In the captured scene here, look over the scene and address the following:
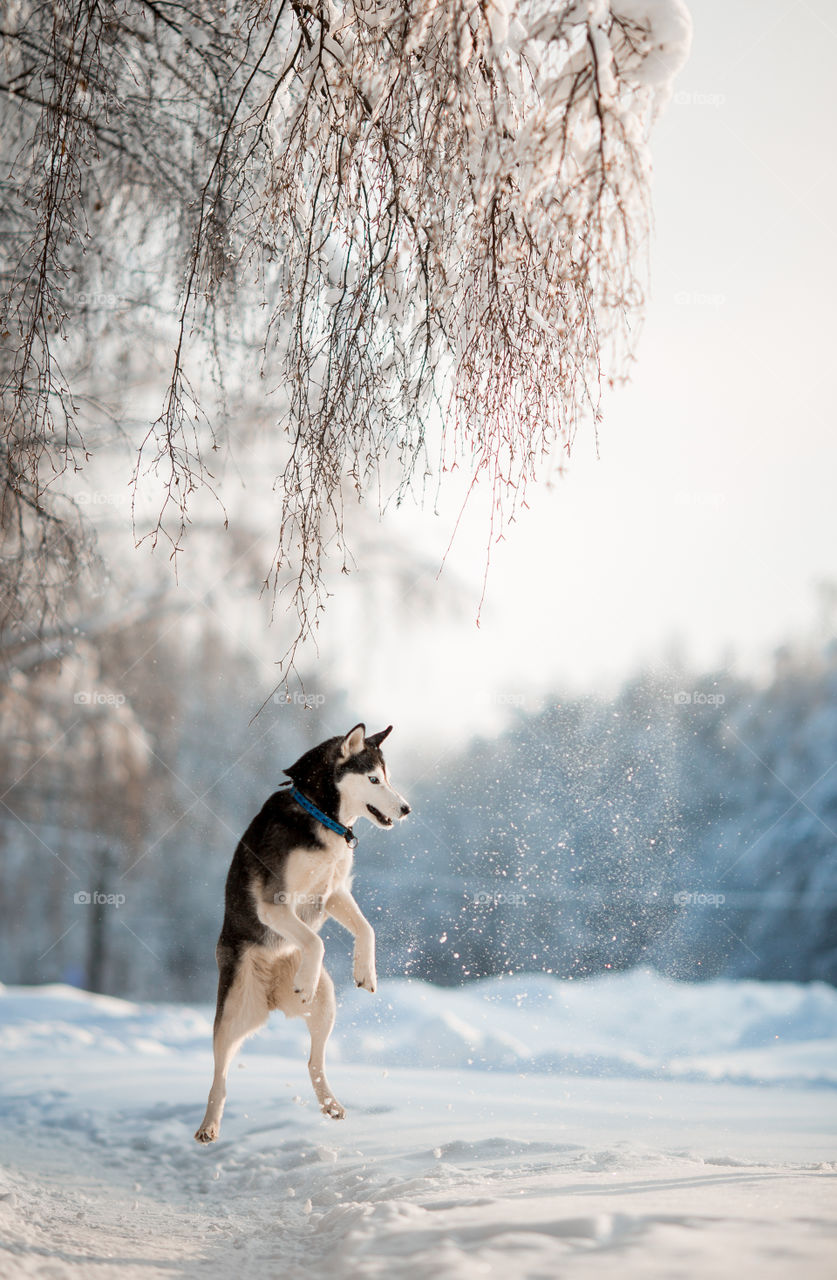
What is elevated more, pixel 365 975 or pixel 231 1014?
pixel 365 975

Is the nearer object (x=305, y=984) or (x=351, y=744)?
(x=305, y=984)

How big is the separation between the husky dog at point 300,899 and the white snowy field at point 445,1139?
46cm

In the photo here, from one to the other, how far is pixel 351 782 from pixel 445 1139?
5.14ft

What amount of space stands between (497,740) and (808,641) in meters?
3.11

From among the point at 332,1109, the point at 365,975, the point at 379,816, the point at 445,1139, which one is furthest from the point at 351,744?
the point at 445,1139

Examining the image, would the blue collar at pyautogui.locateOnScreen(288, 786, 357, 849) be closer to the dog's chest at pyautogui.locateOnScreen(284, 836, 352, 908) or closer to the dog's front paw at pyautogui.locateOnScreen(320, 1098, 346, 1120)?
the dog's chest at pyautogui.locateOnScreen(284, 836, 352, 908)

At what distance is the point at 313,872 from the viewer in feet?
9.53

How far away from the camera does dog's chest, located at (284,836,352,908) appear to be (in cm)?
288

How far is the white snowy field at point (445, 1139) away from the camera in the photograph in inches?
80.0

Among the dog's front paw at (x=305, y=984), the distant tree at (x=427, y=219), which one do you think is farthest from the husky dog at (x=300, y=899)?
the distant tree at (x=427, y=219)

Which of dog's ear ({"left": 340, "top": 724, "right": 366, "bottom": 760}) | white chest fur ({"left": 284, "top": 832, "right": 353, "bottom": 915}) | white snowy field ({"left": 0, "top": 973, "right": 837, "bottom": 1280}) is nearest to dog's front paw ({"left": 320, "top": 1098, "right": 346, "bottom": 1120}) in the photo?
white snowy field ({"left": 0, "top": 973, "right": 837, "bottom": 1280})

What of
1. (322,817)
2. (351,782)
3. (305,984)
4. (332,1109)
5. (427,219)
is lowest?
(332,1109)

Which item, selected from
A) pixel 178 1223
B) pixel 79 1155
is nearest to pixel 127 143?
pixel 178 1223

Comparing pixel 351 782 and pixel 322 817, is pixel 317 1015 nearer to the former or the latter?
pixel 322 817
